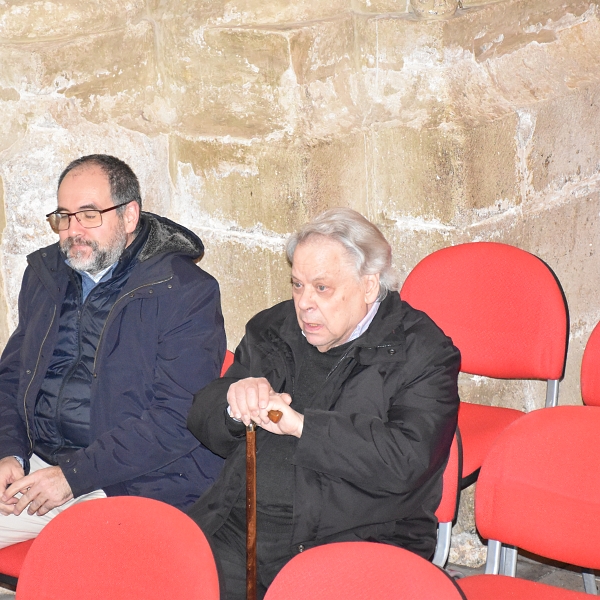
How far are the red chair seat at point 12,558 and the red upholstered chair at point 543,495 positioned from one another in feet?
3.76

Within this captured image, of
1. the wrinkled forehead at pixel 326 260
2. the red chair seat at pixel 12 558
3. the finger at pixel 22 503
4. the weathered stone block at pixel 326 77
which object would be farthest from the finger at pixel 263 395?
the weathered stone block at pixel 326 77

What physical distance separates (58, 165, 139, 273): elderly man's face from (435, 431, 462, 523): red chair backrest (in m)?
1.24

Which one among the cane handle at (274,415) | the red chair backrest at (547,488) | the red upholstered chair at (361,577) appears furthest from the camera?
the cane handle at (274,415)

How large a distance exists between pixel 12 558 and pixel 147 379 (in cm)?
64

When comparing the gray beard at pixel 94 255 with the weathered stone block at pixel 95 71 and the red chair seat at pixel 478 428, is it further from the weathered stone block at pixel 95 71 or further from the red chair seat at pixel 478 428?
the red chair seat at pixel 478 428

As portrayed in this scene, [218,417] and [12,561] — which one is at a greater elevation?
[218,417]

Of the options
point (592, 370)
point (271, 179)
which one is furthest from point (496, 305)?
point (271, 179)

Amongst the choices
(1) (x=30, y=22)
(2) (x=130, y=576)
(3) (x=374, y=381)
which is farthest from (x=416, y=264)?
(2) (x=130, y=576)

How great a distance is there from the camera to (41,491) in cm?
267

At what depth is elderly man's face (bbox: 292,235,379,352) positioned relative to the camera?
2.44 m

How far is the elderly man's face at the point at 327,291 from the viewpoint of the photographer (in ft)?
8.01

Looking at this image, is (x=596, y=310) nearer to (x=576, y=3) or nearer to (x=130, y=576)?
(x=576, y=3)

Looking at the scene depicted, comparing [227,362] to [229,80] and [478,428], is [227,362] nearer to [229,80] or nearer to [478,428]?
[478,428]

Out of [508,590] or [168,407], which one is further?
[168,407]
